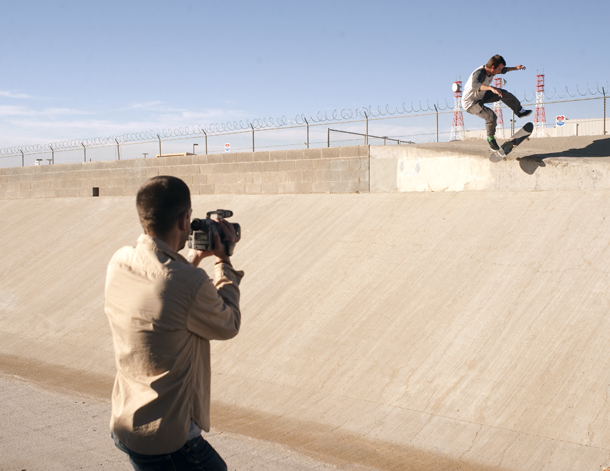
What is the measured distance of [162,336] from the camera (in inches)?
87.7

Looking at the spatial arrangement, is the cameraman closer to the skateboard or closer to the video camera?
the video camera

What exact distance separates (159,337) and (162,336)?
0.01 meters

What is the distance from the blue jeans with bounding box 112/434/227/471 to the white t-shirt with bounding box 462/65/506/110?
8.48 m

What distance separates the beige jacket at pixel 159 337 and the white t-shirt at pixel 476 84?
8.25 metres

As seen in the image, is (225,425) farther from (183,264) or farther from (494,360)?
(183,264)

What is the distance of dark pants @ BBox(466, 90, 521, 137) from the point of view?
9516 mm

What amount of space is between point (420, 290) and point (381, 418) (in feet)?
7.09

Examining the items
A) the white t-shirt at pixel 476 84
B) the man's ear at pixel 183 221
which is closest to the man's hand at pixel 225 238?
the man's ear at pixel 183 221

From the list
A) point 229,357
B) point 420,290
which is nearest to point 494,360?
point 420,290

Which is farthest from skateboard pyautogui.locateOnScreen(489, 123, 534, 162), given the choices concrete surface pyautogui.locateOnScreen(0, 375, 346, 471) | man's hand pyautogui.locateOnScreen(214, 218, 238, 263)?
man's hand pyautogui.locateOnScreen(214, 218, 238, 263)

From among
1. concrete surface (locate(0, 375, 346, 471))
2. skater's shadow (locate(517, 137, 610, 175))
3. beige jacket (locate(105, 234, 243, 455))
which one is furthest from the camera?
skater's shadow (locate(517, 137, 610, 175))

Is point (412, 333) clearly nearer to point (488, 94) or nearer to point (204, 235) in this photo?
point (204, 235)

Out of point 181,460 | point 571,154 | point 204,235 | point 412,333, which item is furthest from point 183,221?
point 571,154

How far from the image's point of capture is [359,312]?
7.42m
